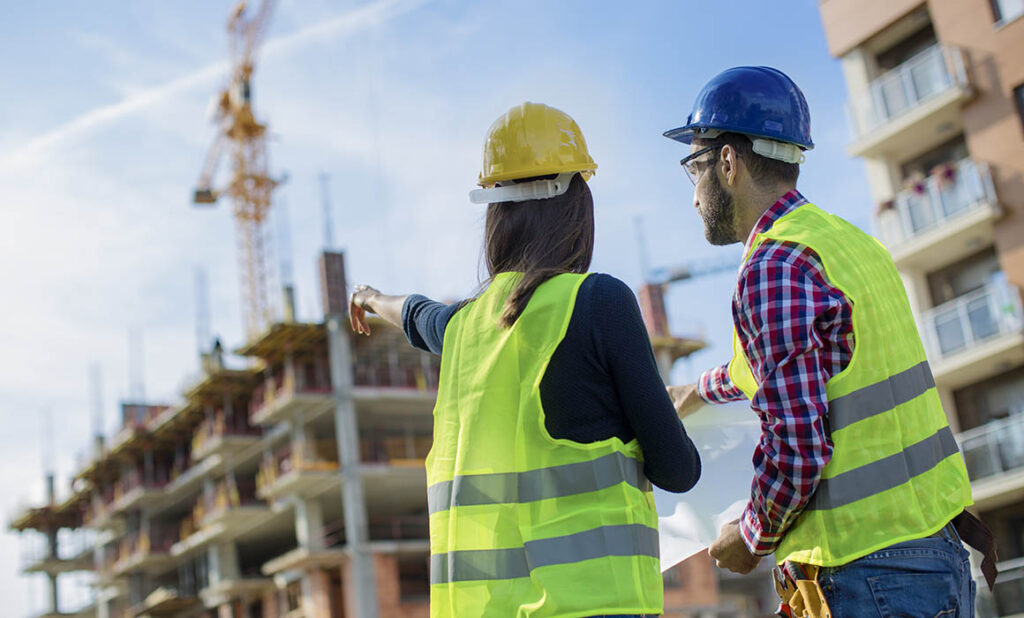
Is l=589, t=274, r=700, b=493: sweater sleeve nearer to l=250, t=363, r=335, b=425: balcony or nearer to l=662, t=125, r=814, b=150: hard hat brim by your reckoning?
l=662, t=125, r=814, b=150: hard hat brim

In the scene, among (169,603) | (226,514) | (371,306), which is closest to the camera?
(371,306)

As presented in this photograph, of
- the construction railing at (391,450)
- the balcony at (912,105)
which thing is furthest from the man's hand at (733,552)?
the construction railing at (391,450)

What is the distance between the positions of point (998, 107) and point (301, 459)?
919 inches

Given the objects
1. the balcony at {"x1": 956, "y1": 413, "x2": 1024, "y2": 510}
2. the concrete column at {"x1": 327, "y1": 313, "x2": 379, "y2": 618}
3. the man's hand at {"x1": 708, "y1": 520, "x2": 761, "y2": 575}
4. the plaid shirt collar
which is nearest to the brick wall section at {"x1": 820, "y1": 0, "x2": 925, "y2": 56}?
the balcony at {"x1": 956, "y1": 413, "x2": 1024, "y2": 510}

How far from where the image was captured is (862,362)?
2721 mm

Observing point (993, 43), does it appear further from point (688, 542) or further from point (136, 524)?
point (136, 524)

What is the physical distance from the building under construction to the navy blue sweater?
3414cm

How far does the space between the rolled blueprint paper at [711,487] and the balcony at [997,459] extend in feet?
70.9

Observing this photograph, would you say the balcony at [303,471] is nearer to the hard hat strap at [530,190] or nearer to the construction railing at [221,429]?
the construction railing at [221,429]

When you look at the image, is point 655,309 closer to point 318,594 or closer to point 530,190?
point 318,594

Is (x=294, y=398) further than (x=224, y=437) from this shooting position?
No

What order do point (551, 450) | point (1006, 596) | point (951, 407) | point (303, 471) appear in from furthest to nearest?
1. point (303, 471)
2. point (951, 407)
3. point (1006, 596)
4. point (551, 450)

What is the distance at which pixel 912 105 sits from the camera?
27.0 metres

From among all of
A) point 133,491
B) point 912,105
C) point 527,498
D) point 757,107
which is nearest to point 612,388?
point 527,498
